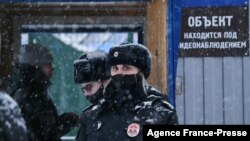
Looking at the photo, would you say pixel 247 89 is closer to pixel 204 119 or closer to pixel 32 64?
pixel 204 119

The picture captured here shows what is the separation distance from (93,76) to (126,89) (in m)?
0.46

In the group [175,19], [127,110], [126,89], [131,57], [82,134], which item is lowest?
[82,134]

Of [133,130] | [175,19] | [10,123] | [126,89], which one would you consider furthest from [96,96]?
[10,123]

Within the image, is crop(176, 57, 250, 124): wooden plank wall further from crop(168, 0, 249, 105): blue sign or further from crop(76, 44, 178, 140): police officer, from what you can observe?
crop(76, 44, 178, 140): police officer

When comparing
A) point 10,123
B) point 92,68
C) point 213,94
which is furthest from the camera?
point 213,94

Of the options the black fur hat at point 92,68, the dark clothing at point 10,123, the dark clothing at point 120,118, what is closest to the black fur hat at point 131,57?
the black fur hat at point 92,68

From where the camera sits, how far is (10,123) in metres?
1.93

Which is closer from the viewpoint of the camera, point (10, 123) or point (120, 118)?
point (10, 123)

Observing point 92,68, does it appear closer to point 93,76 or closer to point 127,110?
point 93,76

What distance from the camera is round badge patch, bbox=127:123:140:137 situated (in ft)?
11.8

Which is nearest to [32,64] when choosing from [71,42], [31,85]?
[31,85]

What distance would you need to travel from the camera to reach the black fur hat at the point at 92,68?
13.4 ft

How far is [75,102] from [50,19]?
14.9ft

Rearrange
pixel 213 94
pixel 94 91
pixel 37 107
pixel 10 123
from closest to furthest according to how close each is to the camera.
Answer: pixel 10 123
pixel 94 91
pixel 37 107
pixel 213 94
